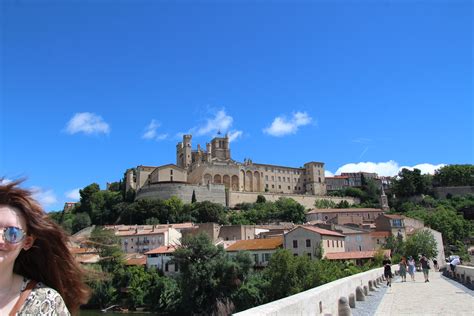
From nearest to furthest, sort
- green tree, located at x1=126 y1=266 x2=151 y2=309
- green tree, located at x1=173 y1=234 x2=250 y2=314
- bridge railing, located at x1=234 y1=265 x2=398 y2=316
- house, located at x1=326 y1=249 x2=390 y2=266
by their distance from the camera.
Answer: bridge railing, located at x1=234 y1=265 x2=398 y2=316 < green tree, located at x1=173 y1=234 x2=250 y2=314 < house, located at x1=326 y1=249 x2=390 y2=266 < green tree, located at x1=126 y1=266 x2=151 y2=309

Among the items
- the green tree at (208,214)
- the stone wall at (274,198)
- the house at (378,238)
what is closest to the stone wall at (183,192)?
the stone wall at (274,198)

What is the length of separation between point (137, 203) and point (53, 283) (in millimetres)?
82218

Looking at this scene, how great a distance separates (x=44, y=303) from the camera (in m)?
2.07

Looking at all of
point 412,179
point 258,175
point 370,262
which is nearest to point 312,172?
point 258,175

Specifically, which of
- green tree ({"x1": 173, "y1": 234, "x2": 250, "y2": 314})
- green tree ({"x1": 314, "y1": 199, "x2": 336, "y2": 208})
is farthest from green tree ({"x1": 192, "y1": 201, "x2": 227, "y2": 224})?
green tree ({"x1": 173, "y1": 234, "x2": 250, "y2": 314})

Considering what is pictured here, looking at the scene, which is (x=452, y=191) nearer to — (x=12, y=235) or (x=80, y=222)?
(x=80, y=222)

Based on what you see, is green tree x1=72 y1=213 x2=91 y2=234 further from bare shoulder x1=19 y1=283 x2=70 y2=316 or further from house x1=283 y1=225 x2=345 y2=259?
bare shoulder x1=19 y1=283 x2=70 y2=316

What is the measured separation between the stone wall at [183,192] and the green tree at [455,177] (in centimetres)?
5492

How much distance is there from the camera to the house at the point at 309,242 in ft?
139

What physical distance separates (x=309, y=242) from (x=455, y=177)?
79215 mm

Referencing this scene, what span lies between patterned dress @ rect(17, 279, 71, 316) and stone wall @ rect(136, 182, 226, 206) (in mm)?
87680

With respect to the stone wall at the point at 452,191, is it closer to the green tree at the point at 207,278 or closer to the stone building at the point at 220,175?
the stone building at the point at 220,175

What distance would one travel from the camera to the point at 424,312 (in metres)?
9.63

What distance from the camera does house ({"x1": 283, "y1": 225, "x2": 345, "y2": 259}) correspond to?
42.4 meters
